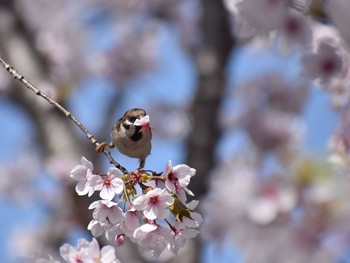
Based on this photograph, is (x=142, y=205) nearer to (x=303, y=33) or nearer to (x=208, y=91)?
(x=303, y=33)

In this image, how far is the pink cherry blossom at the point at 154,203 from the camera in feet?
4.24

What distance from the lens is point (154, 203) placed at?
1.32m

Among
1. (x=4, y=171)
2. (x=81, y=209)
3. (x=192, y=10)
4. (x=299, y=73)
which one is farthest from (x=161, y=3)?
(x=299, y=73)

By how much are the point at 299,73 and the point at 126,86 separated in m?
3.44

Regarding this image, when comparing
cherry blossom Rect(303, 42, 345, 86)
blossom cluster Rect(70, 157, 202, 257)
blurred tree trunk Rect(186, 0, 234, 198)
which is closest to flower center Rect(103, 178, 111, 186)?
blossom cluster Rect(70, 157, 202, 257)

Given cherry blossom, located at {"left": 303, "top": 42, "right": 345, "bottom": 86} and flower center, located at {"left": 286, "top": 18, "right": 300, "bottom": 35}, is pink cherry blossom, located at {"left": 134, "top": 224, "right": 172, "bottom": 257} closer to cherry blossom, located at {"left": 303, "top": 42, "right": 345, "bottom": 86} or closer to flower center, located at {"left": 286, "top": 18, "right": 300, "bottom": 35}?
cherry blossom, located at {"left": 303, "top": 42, "right": 345, "bottom": 86}

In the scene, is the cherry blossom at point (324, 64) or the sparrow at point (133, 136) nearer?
the sparrow at point (133, 136)

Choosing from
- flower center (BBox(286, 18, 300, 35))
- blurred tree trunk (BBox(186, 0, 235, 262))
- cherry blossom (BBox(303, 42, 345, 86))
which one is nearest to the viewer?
cherry blossom (BBox(303, 42, 345, 86))

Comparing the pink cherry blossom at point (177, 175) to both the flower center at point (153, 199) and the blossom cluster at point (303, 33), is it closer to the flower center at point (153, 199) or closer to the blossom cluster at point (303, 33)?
the flower center at point (153, 199)

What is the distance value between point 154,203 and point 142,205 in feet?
0.09

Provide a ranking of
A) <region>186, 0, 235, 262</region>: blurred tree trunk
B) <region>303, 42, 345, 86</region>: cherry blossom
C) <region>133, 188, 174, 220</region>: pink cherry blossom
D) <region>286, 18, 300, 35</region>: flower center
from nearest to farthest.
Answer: <region>133, 188, 174, 220</region>: pink cherry blossom < <region>303, 42, 345, 86</region>: cherry blossom < <region>286, 18, 300, 35</region>: flower center < <region>186, 0, 235, 262</region>: blurred tree trunk

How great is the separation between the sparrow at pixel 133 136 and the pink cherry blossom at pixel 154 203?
0.16 m

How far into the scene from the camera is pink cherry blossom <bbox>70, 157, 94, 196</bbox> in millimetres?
1320

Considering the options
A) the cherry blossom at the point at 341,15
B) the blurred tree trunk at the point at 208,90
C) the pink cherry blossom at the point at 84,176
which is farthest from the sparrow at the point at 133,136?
the blurred tree trunk at the point at 208,90
